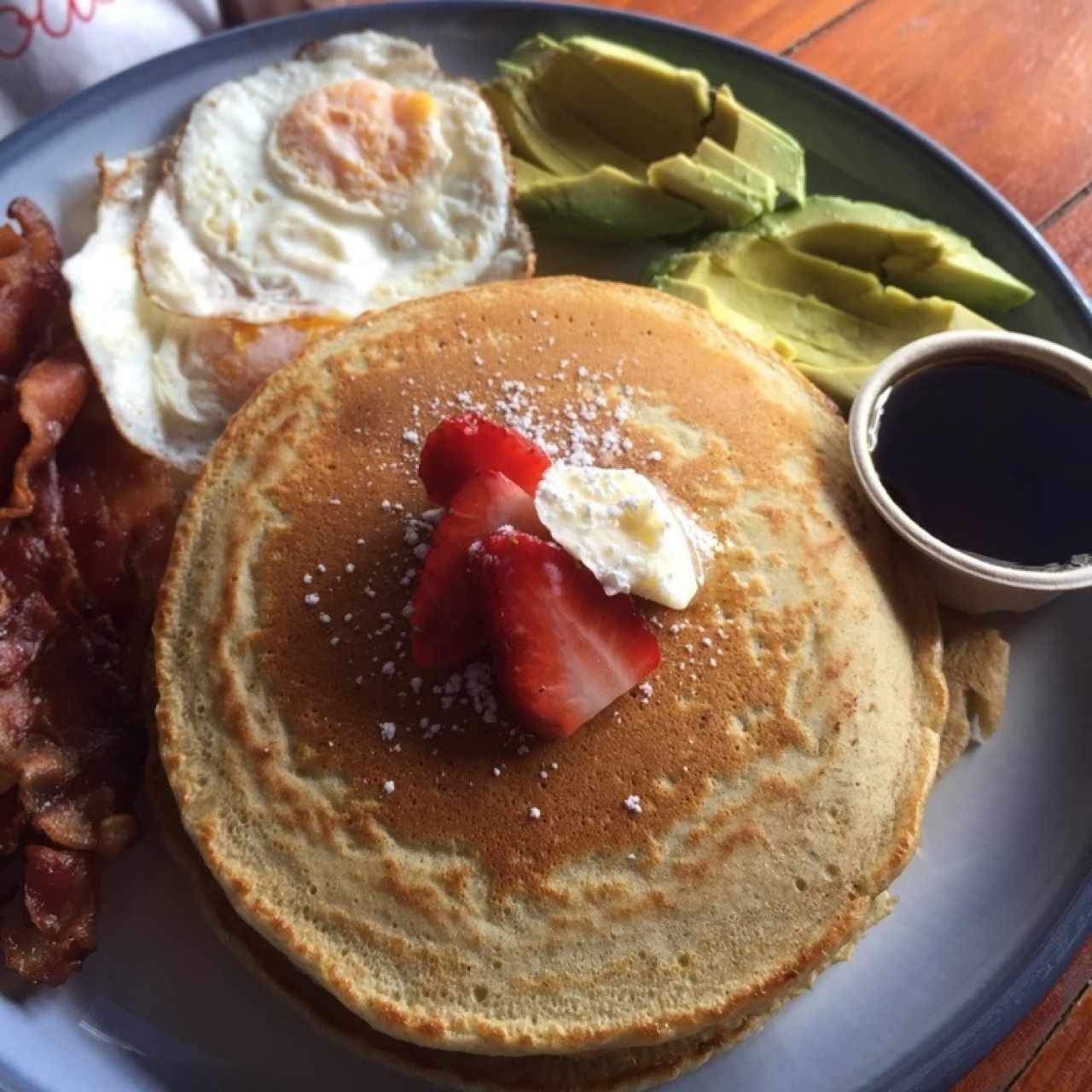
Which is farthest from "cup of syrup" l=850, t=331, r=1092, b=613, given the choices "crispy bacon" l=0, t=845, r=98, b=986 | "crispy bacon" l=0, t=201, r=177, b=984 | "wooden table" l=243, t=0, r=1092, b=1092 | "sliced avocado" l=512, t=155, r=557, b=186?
"crispy bacon" l=0, t=845, r=98, b=986

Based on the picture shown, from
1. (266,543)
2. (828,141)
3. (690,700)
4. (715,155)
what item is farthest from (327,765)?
(828,141)

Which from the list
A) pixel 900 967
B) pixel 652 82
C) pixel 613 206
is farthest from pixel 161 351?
pixel 900 967

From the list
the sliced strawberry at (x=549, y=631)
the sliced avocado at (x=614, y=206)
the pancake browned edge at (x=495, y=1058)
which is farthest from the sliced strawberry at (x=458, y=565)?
the sliced avocado at (x=614, y=206)

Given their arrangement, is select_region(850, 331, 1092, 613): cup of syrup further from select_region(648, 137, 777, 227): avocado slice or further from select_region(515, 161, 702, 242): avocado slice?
select_region(515, 161, 702, 242): avocado slice

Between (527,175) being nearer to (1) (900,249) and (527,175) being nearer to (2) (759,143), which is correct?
(2) (759,143)

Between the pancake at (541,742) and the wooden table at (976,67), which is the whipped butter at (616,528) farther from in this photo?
the wooden table at (976,67)
